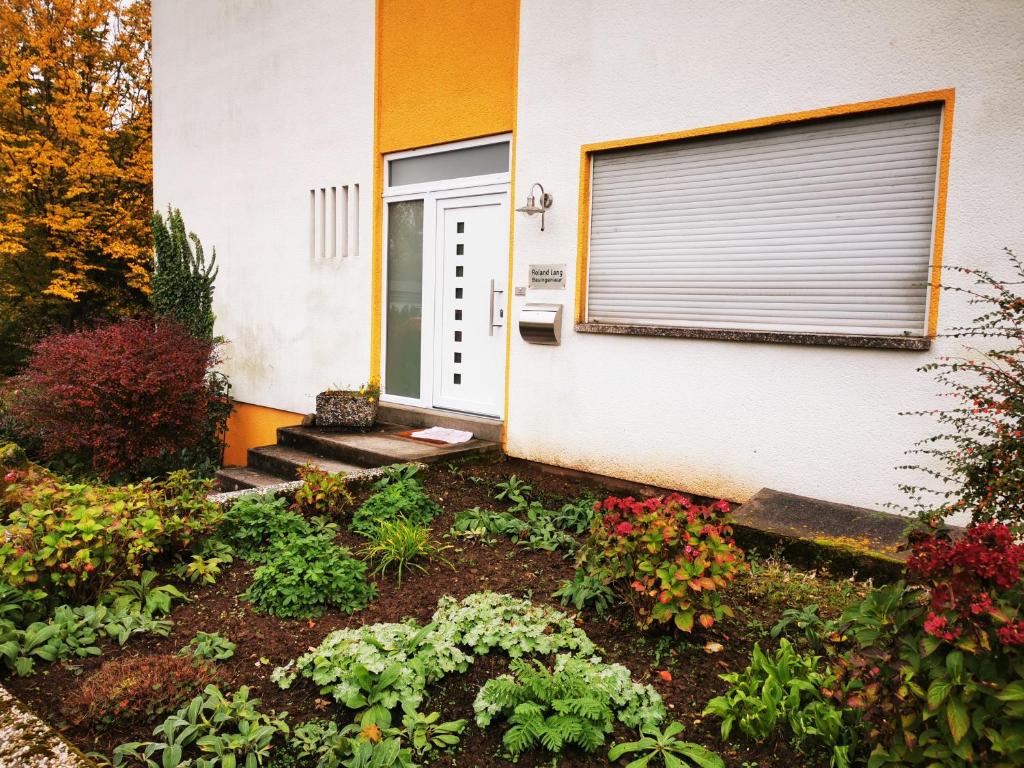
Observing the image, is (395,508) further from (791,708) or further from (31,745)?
(791,708)

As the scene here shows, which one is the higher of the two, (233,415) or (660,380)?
(660,380)

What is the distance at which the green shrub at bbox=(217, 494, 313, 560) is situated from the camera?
4617mm

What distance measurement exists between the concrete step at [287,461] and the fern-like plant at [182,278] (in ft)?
13.1

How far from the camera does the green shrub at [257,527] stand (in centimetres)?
462

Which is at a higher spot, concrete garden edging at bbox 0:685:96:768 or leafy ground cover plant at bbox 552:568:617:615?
leafy ground cover plant at bbox 552:568:617:615

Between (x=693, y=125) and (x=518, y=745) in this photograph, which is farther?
(x=693, y=125)

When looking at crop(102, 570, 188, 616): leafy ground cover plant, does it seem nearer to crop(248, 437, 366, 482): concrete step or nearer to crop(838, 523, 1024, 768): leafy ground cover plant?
crop(248, 437, 366, 482): concrete step

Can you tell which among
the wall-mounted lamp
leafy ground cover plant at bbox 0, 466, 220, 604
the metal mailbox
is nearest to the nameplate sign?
the metal mailbox

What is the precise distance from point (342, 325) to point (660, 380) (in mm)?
4410

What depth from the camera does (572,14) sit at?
251 inches

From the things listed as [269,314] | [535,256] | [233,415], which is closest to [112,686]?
[535,256]

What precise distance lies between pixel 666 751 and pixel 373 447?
15.8ft

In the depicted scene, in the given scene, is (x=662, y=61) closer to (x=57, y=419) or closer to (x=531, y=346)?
(x=531, y=346)

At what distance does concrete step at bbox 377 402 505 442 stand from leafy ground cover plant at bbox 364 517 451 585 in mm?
2666
